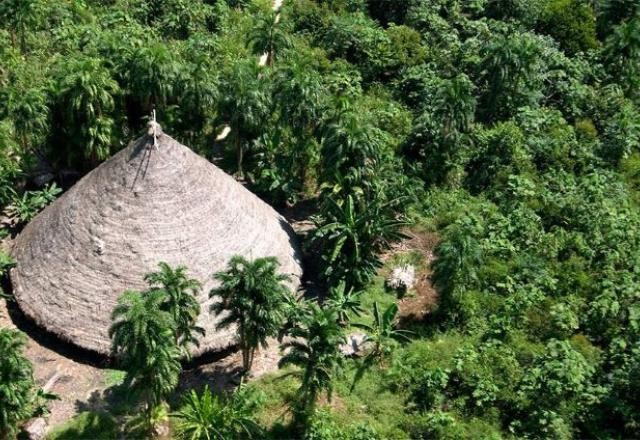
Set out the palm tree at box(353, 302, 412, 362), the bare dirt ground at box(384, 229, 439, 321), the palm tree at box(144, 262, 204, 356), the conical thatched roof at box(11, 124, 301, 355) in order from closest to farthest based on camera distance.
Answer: the palm tree at box(144, 262, 204, 356) → the conical thatched roof at box(11, 124, 301, 355) → the palm tree at box(353, 302, 412, 362) → the bare dirt ground at box(384, 229, 439, 321)

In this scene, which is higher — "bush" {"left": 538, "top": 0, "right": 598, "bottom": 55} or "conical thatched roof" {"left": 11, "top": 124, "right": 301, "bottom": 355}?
"bush" {"left": 538, "top": 0, "right": 598, "bottom": 55}

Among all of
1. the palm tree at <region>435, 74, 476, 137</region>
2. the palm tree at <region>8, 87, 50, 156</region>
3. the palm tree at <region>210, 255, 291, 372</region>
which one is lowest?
the palm tree at <region>210, 255, 291, 372</region>

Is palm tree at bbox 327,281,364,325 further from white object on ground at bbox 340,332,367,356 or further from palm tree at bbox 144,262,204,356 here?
palm tree at bbox 144,262,204,356

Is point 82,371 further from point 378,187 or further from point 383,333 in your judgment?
point 378,187

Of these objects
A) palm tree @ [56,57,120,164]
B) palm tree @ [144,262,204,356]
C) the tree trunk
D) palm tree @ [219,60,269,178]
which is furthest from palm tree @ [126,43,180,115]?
palm tree @ [144,262,204,356]

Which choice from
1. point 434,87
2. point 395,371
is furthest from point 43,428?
point 434,87

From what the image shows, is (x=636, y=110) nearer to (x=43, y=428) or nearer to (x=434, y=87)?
(x=434, y=87)

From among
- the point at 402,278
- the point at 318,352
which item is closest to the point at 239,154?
the point at 402,278
